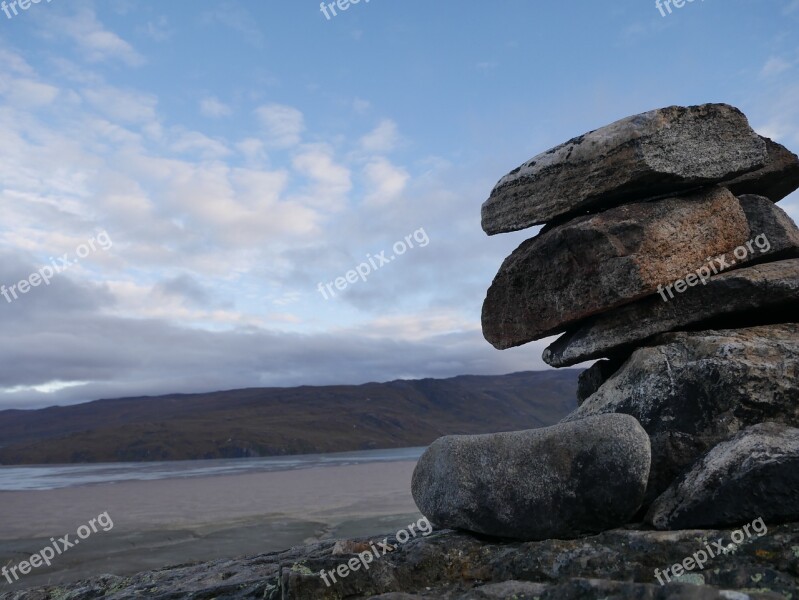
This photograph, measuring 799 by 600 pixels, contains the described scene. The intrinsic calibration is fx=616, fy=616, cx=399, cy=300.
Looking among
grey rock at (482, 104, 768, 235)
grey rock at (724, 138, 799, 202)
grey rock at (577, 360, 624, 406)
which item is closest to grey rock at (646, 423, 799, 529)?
grey rock at (577, 360, 624, 406)

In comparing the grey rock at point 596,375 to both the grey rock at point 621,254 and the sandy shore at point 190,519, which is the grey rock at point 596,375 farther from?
the sandy shore at point 190,519

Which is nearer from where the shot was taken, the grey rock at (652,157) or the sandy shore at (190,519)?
the grey rock at (652,157)

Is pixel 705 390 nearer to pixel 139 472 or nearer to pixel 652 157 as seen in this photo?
pixel 652 157

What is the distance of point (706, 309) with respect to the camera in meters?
10.2

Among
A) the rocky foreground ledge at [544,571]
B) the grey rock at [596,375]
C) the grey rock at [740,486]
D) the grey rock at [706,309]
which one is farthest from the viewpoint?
the grey rock at [596,375]

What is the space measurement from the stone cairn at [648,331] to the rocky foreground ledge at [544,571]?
1.53 ft

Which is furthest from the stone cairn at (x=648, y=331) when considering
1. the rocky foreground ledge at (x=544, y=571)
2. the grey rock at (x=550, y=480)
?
the rocky foreground ledge at (x=544, y=571)

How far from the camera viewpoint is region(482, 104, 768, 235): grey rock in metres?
10.2

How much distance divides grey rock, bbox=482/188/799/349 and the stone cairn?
1.0 inches

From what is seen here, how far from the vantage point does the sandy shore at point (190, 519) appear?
830 inches

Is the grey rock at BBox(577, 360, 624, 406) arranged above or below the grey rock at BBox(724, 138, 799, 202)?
below

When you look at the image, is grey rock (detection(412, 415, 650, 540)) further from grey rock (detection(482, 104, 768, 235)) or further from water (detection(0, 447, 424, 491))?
water (detection(0, 447, 424, 491))

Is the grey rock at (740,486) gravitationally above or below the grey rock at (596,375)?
below

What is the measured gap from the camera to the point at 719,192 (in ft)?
35.2
